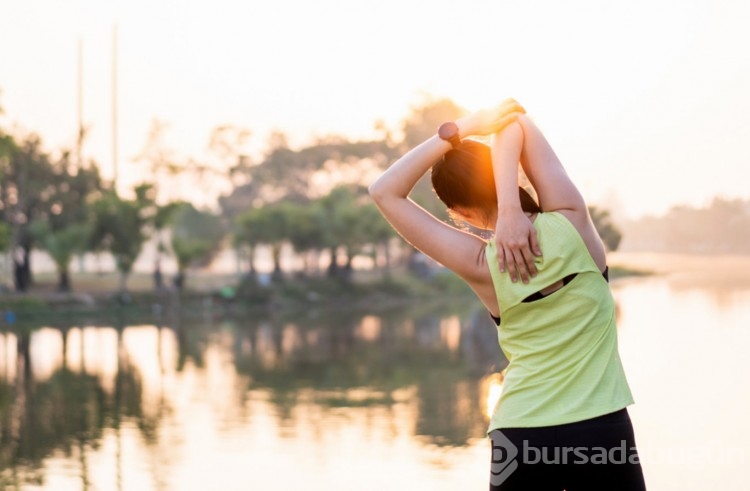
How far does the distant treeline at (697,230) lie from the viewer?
39469 mm

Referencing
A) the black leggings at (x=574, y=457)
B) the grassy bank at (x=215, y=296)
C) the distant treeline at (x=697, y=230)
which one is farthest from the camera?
the distant treeline at (x=697, y=230)

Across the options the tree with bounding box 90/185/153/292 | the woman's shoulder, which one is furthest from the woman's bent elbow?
the tree with bounding box 90/185/153/292

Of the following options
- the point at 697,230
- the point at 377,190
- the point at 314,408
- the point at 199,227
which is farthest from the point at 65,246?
the point at 377,190

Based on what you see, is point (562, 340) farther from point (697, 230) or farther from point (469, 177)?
point (697, 230)

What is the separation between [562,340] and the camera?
1.97 metres

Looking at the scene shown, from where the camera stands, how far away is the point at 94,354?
17.0 meters

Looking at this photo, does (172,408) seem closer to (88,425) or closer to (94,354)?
(88,425)

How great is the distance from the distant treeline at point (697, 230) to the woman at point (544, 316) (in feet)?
125

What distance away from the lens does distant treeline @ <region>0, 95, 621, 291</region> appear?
3206 centimetres

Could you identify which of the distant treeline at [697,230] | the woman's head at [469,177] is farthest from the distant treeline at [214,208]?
the woman's head at [469,177]

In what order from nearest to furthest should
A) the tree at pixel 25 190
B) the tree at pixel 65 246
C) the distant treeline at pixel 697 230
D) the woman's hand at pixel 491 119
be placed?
1. the woman's hand at pixel 491 119
2. the tree at pixel 65 246
3. the tree at pixel 25 190
4. the distant treeline at pixel 697 230

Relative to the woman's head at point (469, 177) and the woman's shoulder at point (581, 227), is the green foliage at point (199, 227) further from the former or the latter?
the woman's shoulder at point (581, 227)

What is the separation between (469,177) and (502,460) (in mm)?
479

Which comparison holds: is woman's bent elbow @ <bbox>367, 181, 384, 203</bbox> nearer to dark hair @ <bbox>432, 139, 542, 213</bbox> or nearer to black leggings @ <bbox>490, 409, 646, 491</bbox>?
dark hair @ <bbox>432, 139, 542, 213</bbox>
